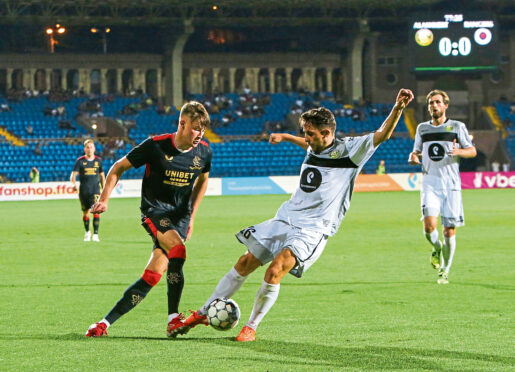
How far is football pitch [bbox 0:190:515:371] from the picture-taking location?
684 centimetres

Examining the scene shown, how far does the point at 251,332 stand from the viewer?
761cm

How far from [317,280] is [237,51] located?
49.8 metres

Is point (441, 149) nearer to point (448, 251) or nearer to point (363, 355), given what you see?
point (448, 251)

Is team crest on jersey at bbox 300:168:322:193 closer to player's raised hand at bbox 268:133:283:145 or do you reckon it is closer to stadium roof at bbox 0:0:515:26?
player's raised hand at bbox 268:133:283:145

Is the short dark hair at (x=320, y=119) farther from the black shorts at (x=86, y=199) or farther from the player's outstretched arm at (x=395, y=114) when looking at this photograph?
the black shorts at (x=86, y=199)

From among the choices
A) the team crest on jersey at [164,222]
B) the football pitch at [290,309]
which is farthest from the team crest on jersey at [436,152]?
the team crest on jersey at [164,222]

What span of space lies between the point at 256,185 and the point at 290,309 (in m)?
34.2

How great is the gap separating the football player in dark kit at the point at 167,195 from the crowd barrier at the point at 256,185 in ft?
109

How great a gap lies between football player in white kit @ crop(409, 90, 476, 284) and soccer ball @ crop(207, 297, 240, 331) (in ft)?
16.4

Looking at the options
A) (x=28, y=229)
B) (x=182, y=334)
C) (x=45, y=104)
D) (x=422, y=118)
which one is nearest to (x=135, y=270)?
(x=182, y=334)

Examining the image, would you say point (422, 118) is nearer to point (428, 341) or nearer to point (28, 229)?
point (28, 229)

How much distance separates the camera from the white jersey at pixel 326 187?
774cm

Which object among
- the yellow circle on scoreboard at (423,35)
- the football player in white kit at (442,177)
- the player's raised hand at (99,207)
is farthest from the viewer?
the yellow circle on scoreboard at (423,35)

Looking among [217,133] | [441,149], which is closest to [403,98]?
[441,149]
